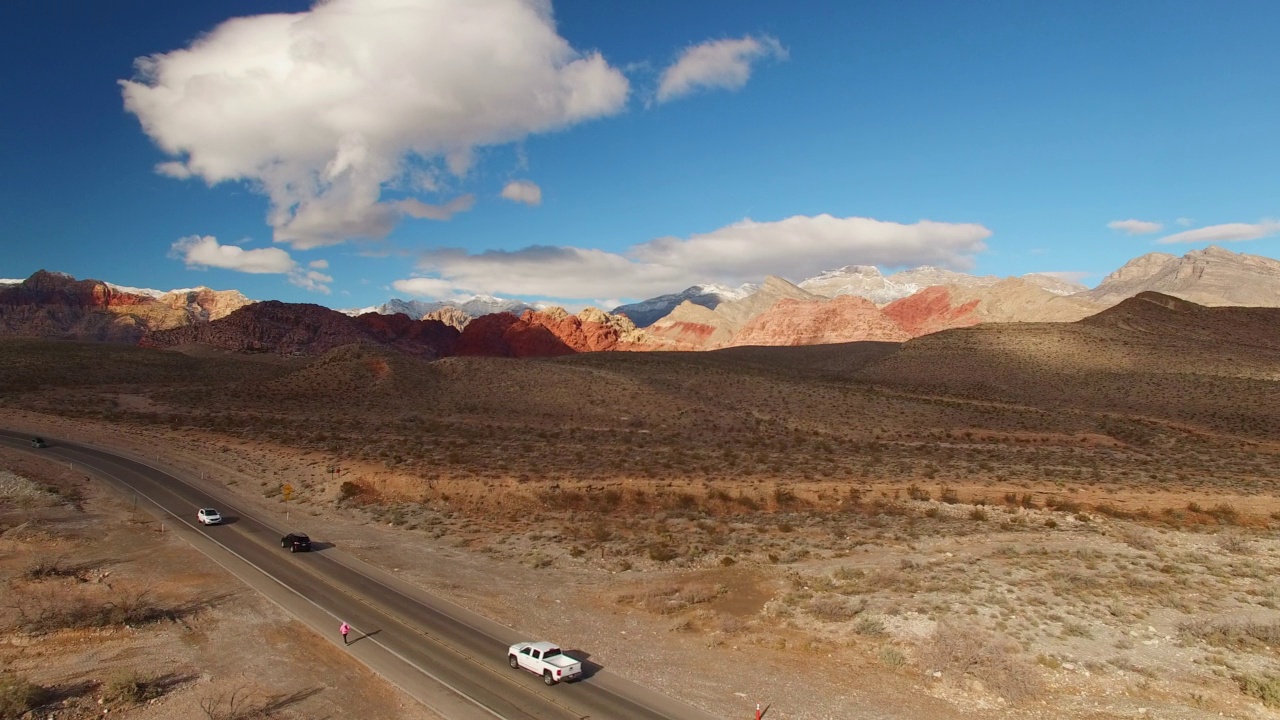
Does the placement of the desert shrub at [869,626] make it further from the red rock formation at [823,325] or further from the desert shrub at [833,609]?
the red rock formation at [823,325]

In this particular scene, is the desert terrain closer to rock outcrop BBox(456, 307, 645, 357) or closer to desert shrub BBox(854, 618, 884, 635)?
desert shrub BBox(854, 618, 884, 635)

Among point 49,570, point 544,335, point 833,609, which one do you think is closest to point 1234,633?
point 833,609

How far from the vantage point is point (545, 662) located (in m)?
17.4

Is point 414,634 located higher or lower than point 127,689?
lower

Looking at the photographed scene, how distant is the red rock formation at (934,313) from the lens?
169 metres

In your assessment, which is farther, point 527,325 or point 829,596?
point 527,325

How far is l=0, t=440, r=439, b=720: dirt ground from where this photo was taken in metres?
16.3

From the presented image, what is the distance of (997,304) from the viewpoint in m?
166

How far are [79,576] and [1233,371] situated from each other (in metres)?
98.3

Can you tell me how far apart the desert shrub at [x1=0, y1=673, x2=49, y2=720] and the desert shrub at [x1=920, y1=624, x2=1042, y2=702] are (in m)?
22.2

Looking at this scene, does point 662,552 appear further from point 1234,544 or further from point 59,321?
point 59,321

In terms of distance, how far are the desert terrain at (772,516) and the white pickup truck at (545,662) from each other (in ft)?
5.97

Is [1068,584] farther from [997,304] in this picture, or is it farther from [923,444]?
[997,304]

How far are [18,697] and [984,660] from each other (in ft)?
78.0
